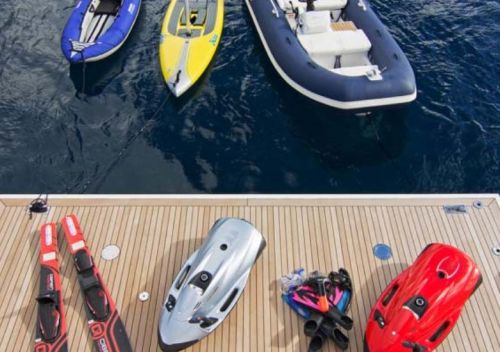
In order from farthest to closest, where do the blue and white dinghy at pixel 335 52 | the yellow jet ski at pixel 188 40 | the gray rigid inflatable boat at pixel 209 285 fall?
the yellow jet ski at pixel 188 40
the blue and white dinghy at pixel 335 52
the gray rigid inflatable boat at pixel 209 285

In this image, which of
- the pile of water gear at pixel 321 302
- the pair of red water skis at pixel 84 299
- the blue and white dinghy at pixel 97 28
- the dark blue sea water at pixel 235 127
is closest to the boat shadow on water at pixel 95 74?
the dark blue sea water at pixel 235 127

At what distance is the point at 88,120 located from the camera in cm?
1505

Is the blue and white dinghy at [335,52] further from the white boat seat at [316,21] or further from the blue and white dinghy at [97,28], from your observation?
the blue and white dinghy at [97,28]

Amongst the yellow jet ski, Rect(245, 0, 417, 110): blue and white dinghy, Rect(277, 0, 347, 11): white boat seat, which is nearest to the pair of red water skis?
the yellow jet ski

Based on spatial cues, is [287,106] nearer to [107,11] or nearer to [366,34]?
[366,34]

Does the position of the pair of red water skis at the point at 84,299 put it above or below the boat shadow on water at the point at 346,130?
above

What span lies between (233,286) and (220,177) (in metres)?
5.11

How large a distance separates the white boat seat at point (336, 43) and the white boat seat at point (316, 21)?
8.8 inches

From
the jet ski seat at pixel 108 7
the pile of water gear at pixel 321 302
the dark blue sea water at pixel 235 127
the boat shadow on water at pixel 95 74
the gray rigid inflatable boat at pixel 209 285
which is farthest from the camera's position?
the jet ski seat at pixel 108 7

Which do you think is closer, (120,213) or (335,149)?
(120,213)

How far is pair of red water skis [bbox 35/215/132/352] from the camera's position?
842cm

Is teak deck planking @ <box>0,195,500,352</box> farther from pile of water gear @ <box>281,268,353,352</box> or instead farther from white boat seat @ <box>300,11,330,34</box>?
white boat seat @ <box>300,11,330,34</box>

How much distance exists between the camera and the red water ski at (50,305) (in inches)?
331

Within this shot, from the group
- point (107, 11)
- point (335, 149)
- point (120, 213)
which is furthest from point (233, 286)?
point (107, 11)
